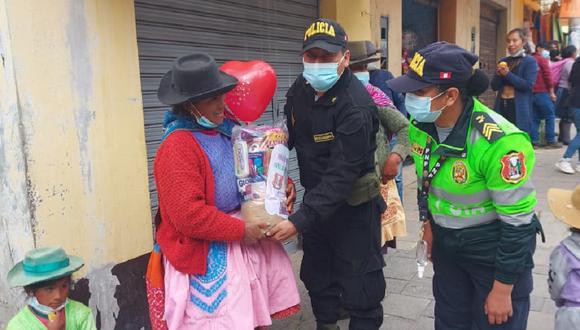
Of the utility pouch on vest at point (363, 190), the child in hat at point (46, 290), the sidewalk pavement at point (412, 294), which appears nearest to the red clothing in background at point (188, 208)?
the child in hat at point (46, 290)

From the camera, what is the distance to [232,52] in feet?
13.9

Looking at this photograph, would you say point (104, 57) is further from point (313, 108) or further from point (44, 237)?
point (313, 108)

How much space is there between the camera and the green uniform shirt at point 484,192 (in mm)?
1915

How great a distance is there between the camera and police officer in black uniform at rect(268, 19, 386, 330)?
2500 mm

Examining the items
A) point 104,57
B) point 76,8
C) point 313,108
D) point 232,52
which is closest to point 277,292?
point 313,108

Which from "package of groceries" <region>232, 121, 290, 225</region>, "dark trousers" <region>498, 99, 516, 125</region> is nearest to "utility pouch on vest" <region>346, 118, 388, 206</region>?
"package of groceries" <region>232, 121, 290, 225</region>

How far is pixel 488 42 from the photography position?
40.3 feet

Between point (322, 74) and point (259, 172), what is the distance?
2.13 feet

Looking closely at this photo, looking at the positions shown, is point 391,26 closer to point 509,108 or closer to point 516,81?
point 516,81

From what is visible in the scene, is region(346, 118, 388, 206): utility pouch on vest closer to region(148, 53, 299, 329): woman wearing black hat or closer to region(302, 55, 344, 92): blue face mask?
region(302, 55, 344, 92): blue face mask

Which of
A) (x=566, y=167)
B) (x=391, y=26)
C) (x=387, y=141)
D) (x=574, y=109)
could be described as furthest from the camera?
(x=566, y=167)

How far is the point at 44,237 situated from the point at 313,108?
5.03ft

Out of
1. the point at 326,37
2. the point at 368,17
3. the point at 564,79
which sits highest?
the point at 368,17

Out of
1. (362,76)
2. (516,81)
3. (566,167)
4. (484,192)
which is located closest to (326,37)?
(484,192)
